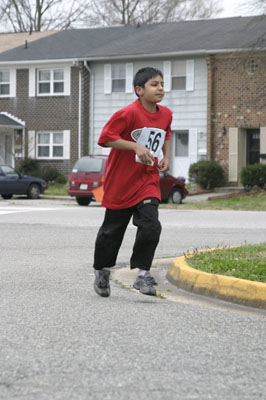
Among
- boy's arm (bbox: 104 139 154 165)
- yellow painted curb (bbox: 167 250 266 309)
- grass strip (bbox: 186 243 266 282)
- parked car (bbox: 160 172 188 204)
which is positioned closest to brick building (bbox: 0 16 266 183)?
parked car (bbox: 160 172 188 204)

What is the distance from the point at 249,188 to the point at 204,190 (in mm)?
2092

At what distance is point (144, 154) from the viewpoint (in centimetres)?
621

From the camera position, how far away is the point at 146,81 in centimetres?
659

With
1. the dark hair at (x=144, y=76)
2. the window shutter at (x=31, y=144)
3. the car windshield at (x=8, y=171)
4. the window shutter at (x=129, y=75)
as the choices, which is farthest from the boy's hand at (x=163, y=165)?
the window shutter at (x=31, y=144)

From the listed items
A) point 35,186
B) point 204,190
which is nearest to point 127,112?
point 35,186

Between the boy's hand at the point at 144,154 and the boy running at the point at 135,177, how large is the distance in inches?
2.2

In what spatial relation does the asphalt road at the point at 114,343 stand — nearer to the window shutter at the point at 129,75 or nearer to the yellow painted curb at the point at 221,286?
the yellow painted curb at the point at 221,286

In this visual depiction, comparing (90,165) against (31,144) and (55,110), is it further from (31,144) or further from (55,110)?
(31,144)

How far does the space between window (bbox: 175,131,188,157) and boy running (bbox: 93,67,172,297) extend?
25762 mm

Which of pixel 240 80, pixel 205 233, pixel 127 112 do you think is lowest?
pixel 205 233

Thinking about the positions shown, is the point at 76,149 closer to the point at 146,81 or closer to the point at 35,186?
the point at 35,186

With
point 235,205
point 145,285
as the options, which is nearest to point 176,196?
point 235,205

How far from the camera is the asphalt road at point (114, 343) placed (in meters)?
3.84

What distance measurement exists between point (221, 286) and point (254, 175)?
68.9 ft
